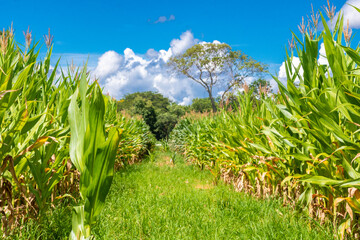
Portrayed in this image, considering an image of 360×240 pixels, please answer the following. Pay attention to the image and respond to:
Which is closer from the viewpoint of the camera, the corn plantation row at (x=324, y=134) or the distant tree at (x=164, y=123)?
the corn plantation row at (x=324, y=134)

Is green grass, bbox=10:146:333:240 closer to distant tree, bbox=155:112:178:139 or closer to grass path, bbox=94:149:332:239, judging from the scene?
grass path, bbox=94:149:332:239

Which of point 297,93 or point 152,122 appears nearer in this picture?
point 297,93

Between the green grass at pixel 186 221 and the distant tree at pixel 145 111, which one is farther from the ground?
the distant tree at pixel 145 111

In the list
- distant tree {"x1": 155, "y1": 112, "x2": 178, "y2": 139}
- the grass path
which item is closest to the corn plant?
the grass path

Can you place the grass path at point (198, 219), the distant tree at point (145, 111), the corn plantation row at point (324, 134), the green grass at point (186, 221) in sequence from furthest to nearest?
the distant tree at point (145, 111), the grass path at point (198, 219), the green grass at point (186, 221), the corn plantation row at point (324, 134)

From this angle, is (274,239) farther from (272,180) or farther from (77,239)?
(77,239)

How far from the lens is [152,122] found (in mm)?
24438

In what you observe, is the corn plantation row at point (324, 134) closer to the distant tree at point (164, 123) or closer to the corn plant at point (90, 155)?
the corn plant at point (90, 155)

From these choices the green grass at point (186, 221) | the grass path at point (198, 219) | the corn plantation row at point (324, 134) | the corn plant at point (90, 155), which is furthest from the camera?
the grass path at point (198, 219)

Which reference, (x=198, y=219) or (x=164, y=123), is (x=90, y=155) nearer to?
(x=198, y=219)

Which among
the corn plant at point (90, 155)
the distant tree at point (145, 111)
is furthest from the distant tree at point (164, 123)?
the corn plant at point (90, 155)

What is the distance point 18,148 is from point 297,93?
7.60 feet

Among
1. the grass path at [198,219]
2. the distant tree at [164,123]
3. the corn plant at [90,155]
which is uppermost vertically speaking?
the distant tree at [164,123]

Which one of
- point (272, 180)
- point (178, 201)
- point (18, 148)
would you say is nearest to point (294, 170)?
point (272, 180)
